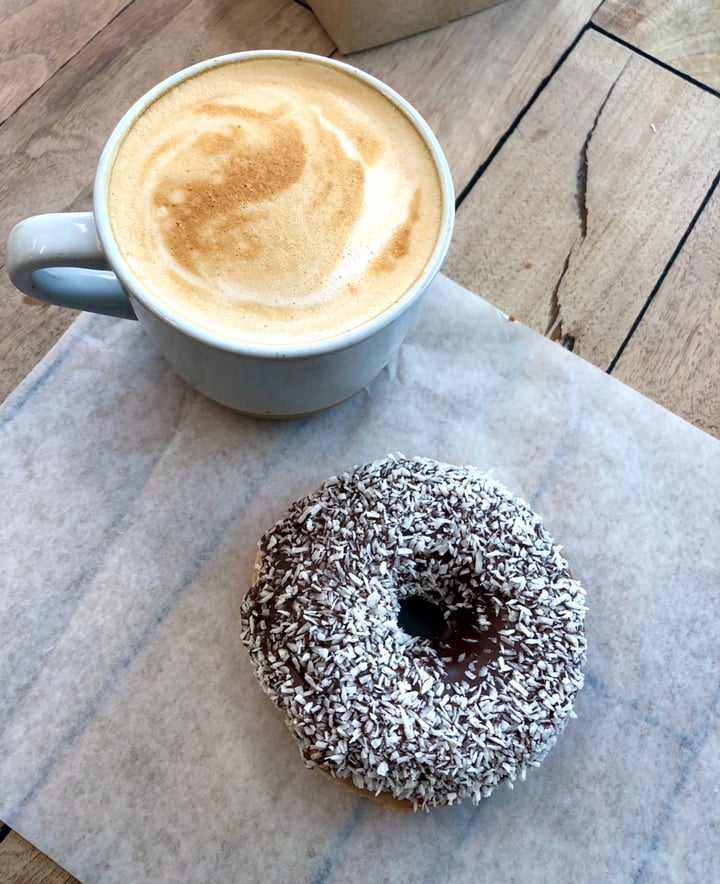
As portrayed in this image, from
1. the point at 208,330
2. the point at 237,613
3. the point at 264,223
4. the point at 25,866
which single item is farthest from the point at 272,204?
the point at 25,866

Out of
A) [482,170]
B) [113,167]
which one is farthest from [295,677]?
[482,170]

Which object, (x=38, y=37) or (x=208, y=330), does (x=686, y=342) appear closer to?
(x=208, y=330)

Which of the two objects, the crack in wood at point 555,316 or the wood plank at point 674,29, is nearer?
the crack in wood at point 555,316

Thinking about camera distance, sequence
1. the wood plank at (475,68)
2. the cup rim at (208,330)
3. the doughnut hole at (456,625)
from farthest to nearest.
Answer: the wood plank at (475,68), the doughnut hole at (456,625), the cup rim at (208,330)

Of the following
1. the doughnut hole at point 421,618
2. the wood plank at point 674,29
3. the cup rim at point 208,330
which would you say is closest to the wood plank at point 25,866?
the doughnut hole at point 421,618

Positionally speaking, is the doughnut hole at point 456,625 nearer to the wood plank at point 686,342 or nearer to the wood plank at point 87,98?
the wood plank at point 686,342
